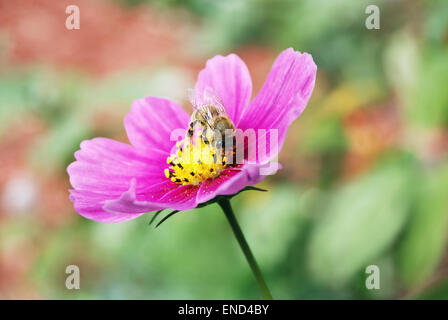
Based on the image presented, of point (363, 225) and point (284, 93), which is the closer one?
point (284, 93)

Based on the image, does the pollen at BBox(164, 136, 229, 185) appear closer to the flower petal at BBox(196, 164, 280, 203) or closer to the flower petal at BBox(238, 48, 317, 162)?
the flower petal at BBox(238, 48, 317, 162)

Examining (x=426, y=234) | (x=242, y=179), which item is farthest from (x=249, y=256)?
(x=426, y=234)

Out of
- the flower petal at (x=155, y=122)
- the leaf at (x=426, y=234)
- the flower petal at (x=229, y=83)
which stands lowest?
the leaf at (x=426, y=234)

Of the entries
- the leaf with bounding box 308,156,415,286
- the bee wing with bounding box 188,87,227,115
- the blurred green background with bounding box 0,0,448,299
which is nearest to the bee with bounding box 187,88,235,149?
the bee wing with bounding box 188,87,227,115

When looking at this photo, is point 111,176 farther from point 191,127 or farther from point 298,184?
point 298,184

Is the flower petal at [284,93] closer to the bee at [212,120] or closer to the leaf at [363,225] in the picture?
the bee at [212,120]

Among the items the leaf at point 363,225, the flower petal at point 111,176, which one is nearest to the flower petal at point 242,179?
the flower petal at point 111,176
